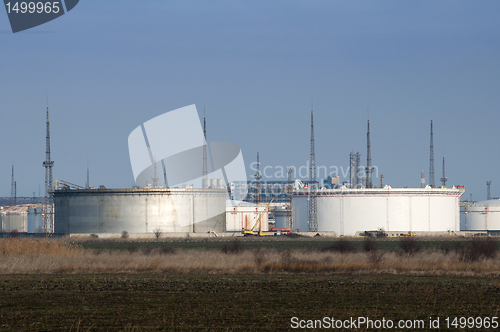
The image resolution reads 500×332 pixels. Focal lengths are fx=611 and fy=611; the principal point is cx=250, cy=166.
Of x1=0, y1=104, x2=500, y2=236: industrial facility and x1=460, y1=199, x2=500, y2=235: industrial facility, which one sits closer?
x1=0, y1=104, x2=500, y2=236: industrial facility

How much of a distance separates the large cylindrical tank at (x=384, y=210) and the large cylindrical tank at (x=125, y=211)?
71.3ft

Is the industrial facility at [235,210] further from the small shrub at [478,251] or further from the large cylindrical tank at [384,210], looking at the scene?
the small shrub at [478,251]

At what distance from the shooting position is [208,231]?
89250mm

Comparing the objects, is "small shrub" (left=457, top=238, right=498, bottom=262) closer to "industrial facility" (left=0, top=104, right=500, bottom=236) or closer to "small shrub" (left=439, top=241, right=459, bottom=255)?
"small shrub" (left=439, top=241, right=459, bottom=255)

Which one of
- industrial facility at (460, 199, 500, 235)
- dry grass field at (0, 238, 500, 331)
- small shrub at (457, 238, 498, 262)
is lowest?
industrial facility at (460, 199, 500, 235)

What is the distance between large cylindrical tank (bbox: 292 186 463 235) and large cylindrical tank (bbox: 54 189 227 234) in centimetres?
2173

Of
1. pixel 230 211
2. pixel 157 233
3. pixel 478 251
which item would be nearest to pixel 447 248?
pixel 478 251

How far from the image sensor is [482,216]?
121875mm

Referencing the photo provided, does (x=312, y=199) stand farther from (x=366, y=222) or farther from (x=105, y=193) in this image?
(x=105, y=193)

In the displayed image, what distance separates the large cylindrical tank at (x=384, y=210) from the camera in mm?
92438

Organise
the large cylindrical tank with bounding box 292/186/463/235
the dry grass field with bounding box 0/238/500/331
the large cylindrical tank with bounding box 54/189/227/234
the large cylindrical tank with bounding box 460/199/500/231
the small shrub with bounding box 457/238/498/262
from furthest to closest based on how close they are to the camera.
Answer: the large cylindrical tank with bounding box 460/199/500/231
the large cylindrical tank with bounding box 292/186/463/235
the large cylindrical tank with bounding box 54/189/227/234
the small shrub with bounding box 457/238/498/262
the dry grass field with bounding box 0/238/500/331

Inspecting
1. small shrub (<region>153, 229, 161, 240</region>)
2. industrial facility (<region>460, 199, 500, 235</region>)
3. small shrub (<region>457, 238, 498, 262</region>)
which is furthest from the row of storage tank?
small shrub (<region>457, 238, 498, 262</region>)

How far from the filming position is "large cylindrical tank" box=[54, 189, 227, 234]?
3337 inches

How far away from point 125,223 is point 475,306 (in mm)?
70139
